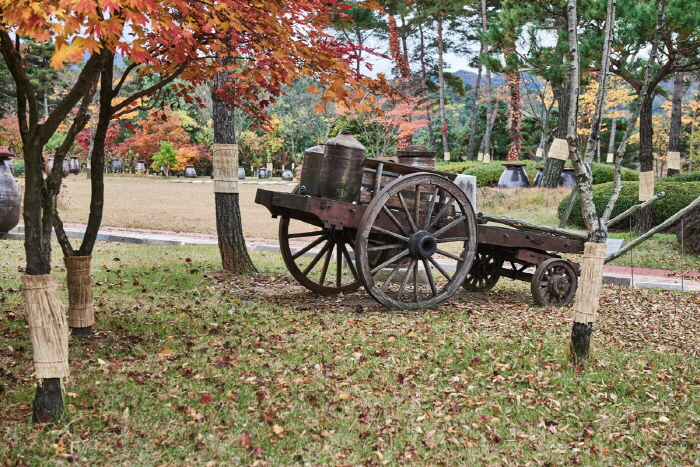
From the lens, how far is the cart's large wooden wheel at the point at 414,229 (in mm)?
5656

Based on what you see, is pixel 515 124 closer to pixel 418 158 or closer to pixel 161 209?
pixel 161 209

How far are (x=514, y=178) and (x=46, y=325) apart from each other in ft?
58.8

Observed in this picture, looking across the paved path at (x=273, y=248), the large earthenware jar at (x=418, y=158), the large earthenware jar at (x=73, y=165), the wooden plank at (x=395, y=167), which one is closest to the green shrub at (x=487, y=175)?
the paved path at (x=273, y=248)

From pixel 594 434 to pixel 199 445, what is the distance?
2.24m

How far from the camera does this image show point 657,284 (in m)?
8.23

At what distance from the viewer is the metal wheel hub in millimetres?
5918

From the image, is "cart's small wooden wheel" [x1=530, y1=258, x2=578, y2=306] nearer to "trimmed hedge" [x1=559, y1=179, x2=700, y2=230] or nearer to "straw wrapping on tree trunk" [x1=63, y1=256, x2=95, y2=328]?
"straw wrapping on tree trunk" [x1=63, y1=256, x2=95, y2=328]

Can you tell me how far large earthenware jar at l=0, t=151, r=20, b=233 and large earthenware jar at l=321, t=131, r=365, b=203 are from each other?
7132 millimetres

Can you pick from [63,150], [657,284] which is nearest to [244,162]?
[657,284]

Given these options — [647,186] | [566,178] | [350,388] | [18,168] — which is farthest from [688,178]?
[18,168]

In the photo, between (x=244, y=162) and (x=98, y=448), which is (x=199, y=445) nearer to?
(x=98, y=448)

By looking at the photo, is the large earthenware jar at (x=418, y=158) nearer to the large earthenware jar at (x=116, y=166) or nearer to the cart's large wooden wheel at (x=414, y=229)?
the cart's large wooden wheel at (x=414, y=229)

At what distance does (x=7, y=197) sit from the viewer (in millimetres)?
10414

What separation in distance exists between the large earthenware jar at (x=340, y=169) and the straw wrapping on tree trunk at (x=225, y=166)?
185 cm
